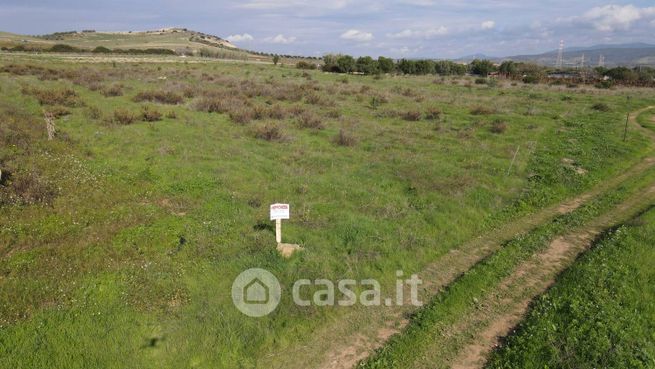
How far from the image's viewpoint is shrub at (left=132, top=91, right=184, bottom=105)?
2922 centimetres

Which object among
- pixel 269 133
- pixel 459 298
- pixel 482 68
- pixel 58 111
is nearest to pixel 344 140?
pixel 269 133

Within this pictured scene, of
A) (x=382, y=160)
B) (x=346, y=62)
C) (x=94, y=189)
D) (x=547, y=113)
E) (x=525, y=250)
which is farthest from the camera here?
(x=346, y=62)

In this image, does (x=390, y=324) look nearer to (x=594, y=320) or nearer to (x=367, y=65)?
(x=594, y=320)

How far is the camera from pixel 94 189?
12617 millimetres

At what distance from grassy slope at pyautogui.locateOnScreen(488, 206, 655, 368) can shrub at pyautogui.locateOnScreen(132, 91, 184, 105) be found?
2714 cm

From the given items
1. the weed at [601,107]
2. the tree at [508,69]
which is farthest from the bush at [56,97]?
the tree at [508,69]

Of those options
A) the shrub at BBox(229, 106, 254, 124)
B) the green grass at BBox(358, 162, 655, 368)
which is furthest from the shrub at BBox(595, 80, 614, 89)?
the green grass at BBox(358, 162, 655, 368)

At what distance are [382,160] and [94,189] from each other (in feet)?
35.0

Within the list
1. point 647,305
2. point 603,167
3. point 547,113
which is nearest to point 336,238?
point 647,305

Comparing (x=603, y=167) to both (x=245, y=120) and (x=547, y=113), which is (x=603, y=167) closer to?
(x=547, y=113)

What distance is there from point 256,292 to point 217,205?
448 cm

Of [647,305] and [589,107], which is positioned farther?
[589,107]

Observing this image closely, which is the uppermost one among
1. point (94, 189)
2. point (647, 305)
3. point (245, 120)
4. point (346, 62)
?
point (346, 62)

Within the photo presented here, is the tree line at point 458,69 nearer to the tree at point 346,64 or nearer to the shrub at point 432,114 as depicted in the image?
the tree at point 346,64
